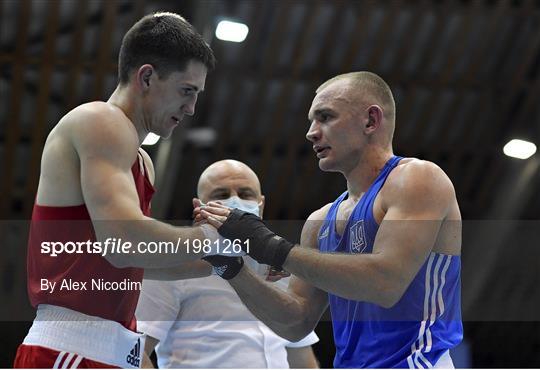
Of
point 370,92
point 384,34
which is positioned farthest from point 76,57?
point 370,92

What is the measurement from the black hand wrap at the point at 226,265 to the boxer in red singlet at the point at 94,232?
36cm

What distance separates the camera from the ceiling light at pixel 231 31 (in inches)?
336

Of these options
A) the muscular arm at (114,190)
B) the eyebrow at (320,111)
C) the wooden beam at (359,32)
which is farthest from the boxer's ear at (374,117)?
the wooden beam at (359,32)

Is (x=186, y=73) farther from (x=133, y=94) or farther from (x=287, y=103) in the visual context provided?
(x=287, y=103)

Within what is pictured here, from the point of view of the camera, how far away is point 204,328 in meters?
3.91

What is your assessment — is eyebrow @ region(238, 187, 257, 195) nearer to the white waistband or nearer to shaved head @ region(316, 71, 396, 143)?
shaved head @ region(316, 71, 396, 143)

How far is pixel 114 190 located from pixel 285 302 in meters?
1.14

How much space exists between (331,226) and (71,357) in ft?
4.05

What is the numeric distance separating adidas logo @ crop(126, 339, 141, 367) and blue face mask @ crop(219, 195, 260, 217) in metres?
1.33

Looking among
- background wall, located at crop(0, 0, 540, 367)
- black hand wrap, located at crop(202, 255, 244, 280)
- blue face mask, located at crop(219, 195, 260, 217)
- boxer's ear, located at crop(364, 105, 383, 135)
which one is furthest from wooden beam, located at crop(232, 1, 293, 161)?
black hand wrap, located at crop(202, 255, 244, 280)

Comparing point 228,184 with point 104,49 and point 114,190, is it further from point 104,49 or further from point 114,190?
point 104,49

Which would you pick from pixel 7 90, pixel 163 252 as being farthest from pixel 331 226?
pixel 7 90

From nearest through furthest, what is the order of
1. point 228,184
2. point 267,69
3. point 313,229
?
point 313,229 < point 228,184 < point 267,69

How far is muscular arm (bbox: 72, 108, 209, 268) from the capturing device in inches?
94.6
